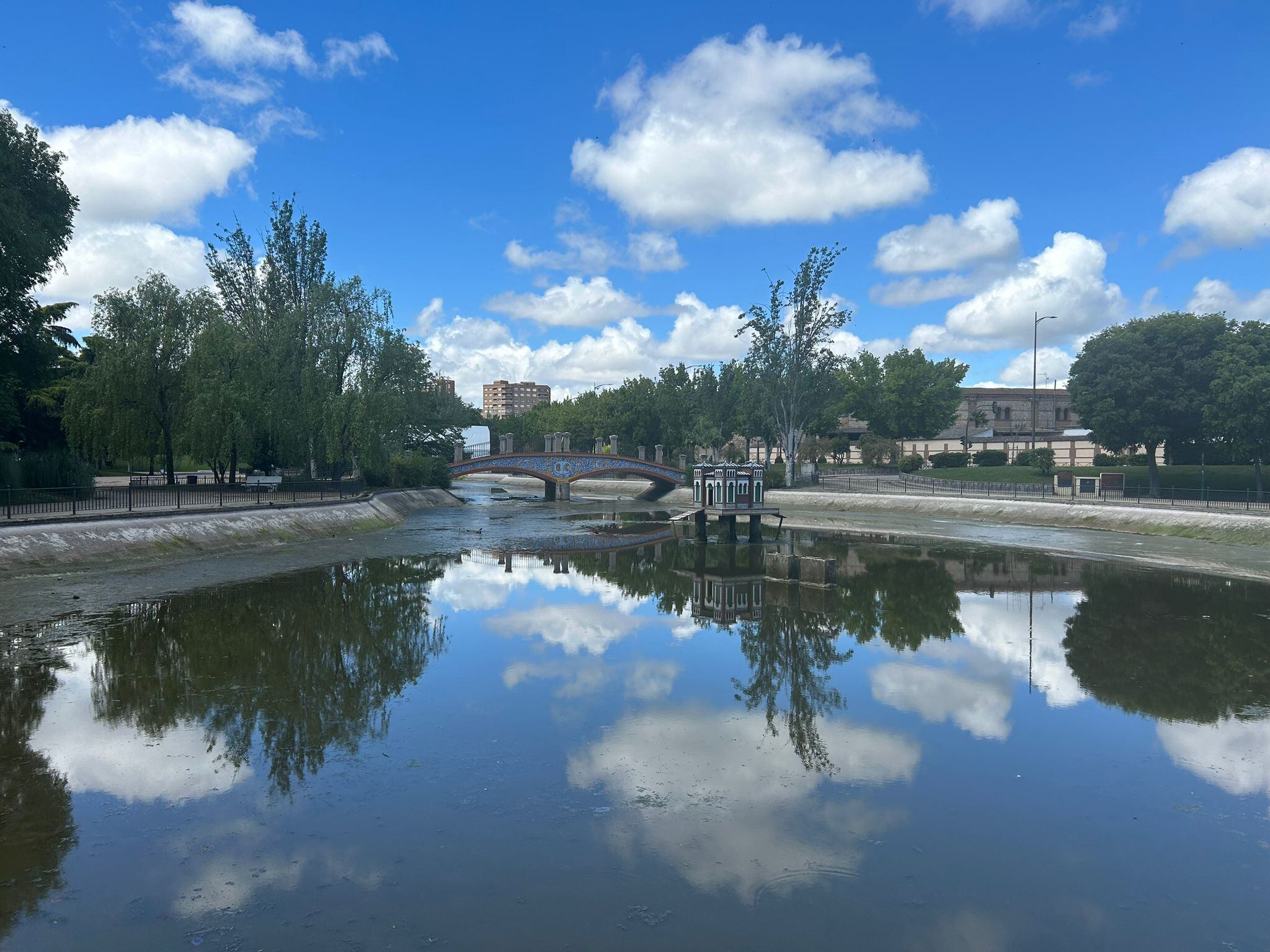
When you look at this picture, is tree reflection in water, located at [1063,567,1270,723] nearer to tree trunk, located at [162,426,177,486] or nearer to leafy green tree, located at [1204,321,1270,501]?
leafy green tree, located at [1204,321,1270,501]

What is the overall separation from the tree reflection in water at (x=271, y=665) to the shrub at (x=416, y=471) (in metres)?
45.9

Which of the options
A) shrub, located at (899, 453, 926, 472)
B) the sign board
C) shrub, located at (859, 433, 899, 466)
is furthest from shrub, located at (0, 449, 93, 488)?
shrub, located at (859, 433, 899, 466)

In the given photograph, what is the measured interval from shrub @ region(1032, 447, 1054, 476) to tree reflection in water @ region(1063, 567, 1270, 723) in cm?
4954

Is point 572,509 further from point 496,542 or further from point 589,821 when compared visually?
point 589,821

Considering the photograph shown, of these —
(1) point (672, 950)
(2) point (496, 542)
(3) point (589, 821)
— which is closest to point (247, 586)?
(2) point (496, 542)

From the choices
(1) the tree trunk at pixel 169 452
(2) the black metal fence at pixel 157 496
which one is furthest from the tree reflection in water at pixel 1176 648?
(1) the tree trunk at pixel 169 452

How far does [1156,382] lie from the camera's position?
201ft

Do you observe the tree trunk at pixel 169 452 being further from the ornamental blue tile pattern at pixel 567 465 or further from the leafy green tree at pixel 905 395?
the leafy green tree at pixel 905 395

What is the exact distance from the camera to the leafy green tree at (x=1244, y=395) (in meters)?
52.8

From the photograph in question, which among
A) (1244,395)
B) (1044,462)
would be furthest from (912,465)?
(1244,395)

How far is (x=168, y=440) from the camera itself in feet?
163

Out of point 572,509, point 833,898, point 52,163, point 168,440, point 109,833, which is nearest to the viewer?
point 833,898

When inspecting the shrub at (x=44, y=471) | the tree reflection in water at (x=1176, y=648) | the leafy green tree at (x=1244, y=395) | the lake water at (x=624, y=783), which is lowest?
the tree reflection in water at (x=1176, y=648)

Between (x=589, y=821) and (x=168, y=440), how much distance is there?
4955 cm
